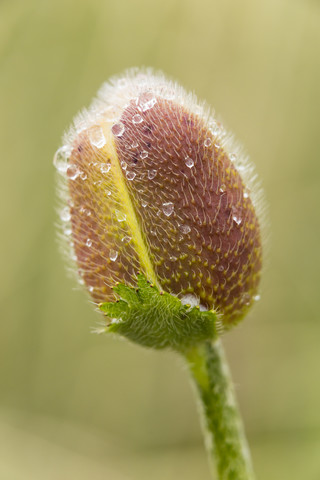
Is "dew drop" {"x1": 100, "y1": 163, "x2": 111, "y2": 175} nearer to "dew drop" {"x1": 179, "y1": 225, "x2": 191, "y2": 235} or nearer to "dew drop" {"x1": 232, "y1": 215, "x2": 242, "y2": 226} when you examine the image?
"dew drop" {"x1": 179, "y1": 225, "x2": 191, "y2": 235}

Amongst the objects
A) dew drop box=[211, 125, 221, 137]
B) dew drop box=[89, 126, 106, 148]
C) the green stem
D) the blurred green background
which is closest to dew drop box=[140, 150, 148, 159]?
dew drop box=[89, 126, 106, 148]

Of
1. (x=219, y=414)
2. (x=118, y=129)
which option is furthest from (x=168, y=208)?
(x=219, y=414)

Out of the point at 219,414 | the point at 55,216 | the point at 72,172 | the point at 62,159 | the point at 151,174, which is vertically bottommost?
the point at 219,414

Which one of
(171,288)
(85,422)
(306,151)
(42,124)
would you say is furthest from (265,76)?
(171,288)

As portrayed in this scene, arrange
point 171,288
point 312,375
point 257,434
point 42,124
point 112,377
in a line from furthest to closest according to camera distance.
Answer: point 112,377
point 42,124
point 257,434
point 312,375
point 171,288

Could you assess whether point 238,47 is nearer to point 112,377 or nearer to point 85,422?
point 112,377

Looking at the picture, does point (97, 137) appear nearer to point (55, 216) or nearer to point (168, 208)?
point (168, 208)

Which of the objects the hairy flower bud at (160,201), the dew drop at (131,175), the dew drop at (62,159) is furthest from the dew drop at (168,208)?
the dew drop at (62,159)

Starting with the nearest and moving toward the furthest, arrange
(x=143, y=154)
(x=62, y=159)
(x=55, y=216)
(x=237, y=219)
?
(x=143, y=154), (x=237, y=219), (x=62, y=159), (x=55, y=216)
